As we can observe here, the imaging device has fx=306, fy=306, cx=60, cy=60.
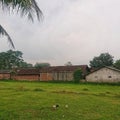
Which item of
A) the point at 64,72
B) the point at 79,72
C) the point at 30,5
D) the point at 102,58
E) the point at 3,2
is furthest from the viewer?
the point at 102,58

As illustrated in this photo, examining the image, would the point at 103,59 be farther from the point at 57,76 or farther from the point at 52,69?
the point at 57,76

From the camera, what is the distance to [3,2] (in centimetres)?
1120

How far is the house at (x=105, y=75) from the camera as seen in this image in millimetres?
56188

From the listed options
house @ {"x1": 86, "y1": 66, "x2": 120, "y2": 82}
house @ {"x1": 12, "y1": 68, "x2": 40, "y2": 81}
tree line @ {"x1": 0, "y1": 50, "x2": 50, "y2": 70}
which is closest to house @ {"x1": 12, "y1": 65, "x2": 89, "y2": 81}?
house @ {"x1": 12, "y1": 68, "x2": 40, "y2": 81}

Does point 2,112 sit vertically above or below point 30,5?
below

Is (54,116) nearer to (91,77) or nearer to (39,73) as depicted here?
(91,77)

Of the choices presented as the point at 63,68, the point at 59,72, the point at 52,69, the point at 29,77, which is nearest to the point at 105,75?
the point at 63,68

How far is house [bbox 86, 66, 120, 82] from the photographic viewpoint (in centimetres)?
5619

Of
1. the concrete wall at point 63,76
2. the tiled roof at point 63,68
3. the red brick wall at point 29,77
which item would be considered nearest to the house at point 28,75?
the red brick wall at point 29,77

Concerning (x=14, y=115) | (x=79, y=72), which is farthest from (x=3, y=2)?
(x=79, y=72)

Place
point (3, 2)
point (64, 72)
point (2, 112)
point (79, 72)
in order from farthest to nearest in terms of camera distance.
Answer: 1. point (64, 72)
2. point (79, 72)
3. point (2, 112)
4. point (3, 2)

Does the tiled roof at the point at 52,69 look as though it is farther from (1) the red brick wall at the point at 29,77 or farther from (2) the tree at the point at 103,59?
(2) the tree at the point at 103,59

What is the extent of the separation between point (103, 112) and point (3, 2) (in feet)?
23.0

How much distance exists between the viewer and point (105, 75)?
57719 mm
